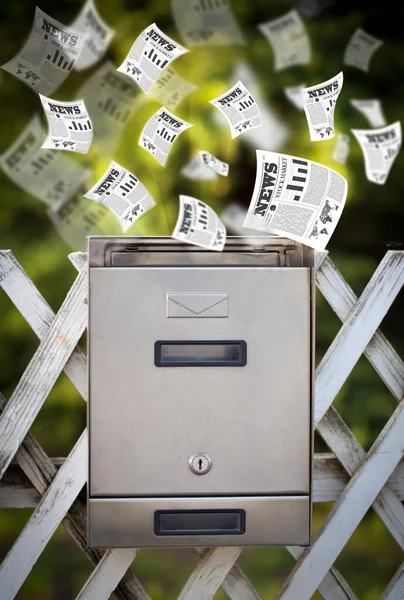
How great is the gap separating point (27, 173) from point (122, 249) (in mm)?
657

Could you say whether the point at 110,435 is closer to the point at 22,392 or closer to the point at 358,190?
the point at 22,392

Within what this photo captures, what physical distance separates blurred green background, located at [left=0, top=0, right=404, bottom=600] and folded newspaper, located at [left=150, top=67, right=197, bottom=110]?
0.09 feet

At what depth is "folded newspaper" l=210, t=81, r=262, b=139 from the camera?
1.49 meters

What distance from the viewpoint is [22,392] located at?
60.2 inches

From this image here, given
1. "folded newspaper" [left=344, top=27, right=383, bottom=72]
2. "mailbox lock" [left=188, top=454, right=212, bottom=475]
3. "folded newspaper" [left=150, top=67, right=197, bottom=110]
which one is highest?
"folded newspaper" [left=344, top=27, right=383, bottom=72]

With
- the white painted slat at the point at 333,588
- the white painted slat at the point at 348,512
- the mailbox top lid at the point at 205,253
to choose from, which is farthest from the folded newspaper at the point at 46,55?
the white painted slat at the point at 333,588

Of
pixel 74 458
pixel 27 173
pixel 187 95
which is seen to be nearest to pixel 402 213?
pixel 187 95

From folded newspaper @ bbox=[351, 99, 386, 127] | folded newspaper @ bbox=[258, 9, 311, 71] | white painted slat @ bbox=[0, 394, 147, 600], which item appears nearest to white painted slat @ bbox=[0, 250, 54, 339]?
white painted slat @ bbox=[0, 394, 147, 600]

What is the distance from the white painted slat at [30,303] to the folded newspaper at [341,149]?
98 centimetres

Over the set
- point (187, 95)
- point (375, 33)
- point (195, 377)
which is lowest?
point (195, 377)

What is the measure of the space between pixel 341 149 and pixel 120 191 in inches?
35.2

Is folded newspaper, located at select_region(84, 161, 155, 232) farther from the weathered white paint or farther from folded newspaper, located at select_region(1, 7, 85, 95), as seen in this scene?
the weathered white paint

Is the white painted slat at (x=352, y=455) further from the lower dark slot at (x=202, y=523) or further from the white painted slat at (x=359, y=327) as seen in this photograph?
the lower dark slot at (x=202, y=523)

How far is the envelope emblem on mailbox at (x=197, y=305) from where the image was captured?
49.8 inches
